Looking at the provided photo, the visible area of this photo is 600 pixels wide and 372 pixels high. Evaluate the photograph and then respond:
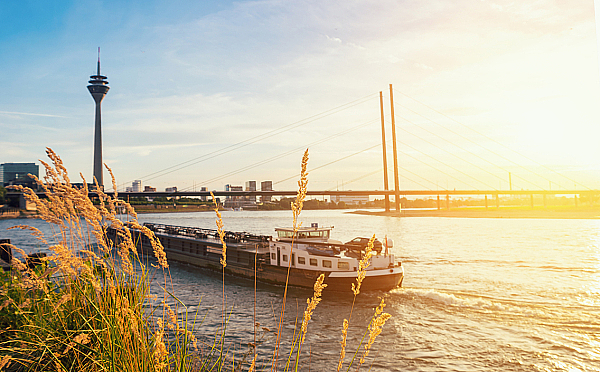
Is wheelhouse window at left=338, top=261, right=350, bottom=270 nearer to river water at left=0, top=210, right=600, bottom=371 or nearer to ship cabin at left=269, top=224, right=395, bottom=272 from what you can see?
ship cabin at left=269, top=224, right=395, bottom=272

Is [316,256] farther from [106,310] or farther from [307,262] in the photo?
[106,310]

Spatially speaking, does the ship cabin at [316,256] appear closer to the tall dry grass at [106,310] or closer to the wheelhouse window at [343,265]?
the wheelhouse window at [343,265]

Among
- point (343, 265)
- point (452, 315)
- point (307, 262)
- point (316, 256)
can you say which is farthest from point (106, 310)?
point (307, 262)

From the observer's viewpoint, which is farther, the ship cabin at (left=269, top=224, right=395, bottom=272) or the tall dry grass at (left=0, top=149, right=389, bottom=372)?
the ship cabin at (left=269, top=224, right=395, bottom=272)

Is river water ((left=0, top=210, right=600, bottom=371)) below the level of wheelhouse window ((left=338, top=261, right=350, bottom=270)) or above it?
below

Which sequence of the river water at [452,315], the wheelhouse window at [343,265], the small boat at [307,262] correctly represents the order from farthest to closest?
the wheelhouse window at [343,265], the small boat at [307,262], the river water at [452,315]

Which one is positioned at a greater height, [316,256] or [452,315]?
[316,256]

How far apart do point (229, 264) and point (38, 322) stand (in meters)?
24.9

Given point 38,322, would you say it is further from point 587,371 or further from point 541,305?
point 541,305

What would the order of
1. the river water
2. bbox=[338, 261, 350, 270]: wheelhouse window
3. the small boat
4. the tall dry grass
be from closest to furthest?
the tall dry grass → the river water → the small boat → bbox=[338, 261, 350, 270]: wheelhouse window

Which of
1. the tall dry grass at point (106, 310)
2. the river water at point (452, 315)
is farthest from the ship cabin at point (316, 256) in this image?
the tall dry grass at point (106, 310)

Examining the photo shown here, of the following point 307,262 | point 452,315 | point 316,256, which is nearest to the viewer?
point 452,315

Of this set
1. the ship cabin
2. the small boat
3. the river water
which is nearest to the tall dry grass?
the river water

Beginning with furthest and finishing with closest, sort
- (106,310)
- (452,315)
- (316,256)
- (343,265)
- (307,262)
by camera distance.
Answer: (307,262)
(316,256)
(343,265)
(452,315)
(106,310)
